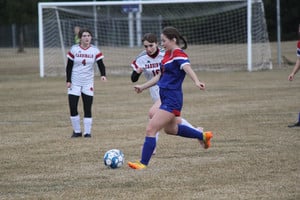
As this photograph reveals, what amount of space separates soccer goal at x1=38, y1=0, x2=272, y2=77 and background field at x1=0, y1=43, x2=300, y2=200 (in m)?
10.4

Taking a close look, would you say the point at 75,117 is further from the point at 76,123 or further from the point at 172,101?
the point at 172,101

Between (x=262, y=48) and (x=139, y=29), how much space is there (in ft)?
23.7

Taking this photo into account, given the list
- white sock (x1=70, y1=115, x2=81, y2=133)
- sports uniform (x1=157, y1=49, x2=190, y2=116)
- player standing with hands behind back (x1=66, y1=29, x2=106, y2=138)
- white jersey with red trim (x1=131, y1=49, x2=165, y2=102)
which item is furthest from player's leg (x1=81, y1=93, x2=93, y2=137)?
sports uniform (x1=157, y1=49, x2=190, y2=116)

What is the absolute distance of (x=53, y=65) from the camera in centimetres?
3195

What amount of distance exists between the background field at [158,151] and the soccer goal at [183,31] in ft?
34.2

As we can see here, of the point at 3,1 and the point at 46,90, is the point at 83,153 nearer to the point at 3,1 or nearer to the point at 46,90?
the point at 46,90

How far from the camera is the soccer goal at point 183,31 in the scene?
102 feet

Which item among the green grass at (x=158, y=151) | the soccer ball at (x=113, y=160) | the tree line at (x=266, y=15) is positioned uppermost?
the tree line at (x=266, y=15)

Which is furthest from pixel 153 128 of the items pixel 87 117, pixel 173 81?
pixel 87 117

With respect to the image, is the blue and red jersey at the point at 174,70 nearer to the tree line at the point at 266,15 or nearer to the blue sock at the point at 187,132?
the blue sock at the point at 187,132

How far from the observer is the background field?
7664 mm

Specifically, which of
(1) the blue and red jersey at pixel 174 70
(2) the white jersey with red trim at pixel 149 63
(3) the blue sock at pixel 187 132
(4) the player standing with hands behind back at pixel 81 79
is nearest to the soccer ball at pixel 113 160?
(3) the blue sock at pixel 187 132

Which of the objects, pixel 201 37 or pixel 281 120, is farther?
pixel 201 37

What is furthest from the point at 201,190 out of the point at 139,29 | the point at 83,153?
the point at 139,29
